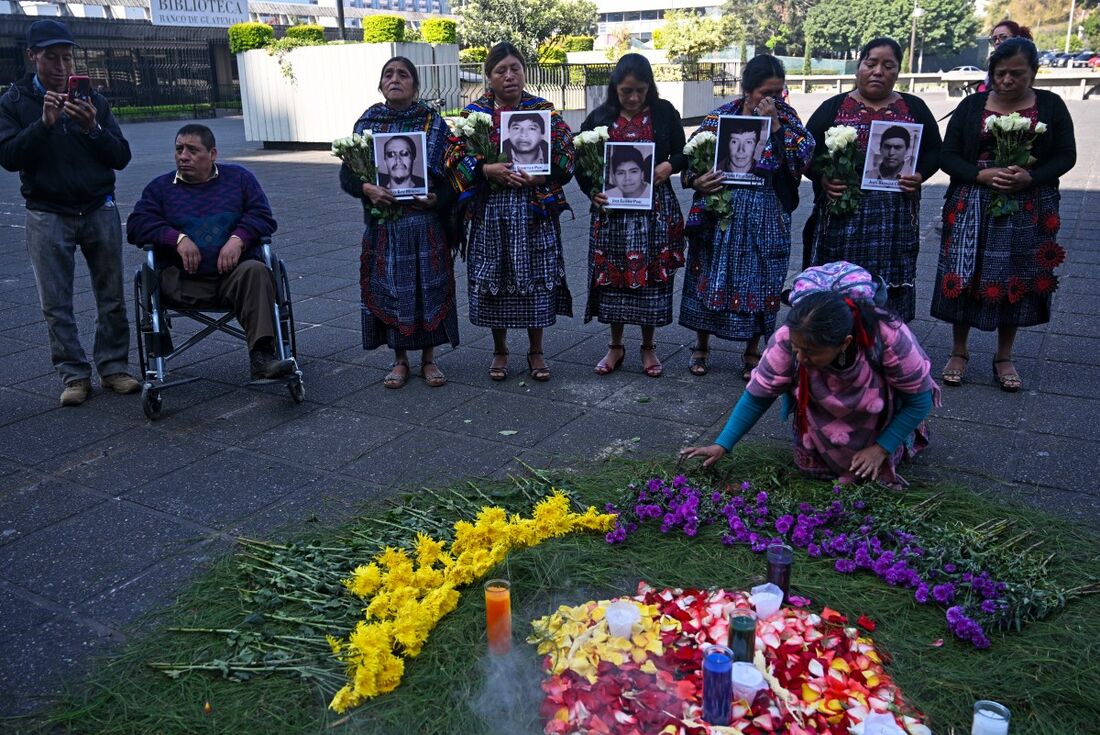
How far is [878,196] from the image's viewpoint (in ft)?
16.0

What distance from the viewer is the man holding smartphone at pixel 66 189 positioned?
15.6 ft

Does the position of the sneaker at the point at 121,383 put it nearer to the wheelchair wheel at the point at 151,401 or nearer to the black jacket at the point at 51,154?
the wheelchair wheel at the point at 151,401

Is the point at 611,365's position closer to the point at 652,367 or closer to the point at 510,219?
the point at 652,367

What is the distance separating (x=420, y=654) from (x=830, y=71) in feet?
193

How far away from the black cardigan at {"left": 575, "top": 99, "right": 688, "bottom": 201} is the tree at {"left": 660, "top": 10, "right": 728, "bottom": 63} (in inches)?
797

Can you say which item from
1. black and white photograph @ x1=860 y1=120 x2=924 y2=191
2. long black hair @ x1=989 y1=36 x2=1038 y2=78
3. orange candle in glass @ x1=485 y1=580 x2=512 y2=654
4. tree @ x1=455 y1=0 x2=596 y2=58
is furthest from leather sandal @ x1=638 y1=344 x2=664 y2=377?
tree @ x1=455 y1=0 x2=596 y2=58

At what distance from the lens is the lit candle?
7.09 ft

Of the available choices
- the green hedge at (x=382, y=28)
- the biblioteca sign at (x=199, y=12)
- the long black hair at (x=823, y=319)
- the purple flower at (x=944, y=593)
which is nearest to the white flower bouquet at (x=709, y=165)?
the long black hair at (x=823, y=319)

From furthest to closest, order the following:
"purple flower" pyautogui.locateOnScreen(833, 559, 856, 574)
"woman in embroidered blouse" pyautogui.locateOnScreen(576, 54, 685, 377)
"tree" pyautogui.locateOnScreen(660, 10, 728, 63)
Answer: "tree" pyautogui.locateOnScreen(660, 10, 728, 63)
"woman in embroidered blouse" pyautogui.locateOnScreen(576, 54, 685, 377)
"purple flower" pyautogui.locateOnScreen(833, 559, 856, 574)

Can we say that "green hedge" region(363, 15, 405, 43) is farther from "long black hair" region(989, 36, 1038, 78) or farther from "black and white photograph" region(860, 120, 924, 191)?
"long black hair" region(989, 36, 1038, 78)

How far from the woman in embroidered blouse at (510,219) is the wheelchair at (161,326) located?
3.38 feet

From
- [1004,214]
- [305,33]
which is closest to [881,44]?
[1004,214]

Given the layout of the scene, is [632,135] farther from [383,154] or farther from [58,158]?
[58,158]

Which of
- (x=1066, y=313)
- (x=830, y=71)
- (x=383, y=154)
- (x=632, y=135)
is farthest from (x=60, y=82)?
(x=830, y=71)
